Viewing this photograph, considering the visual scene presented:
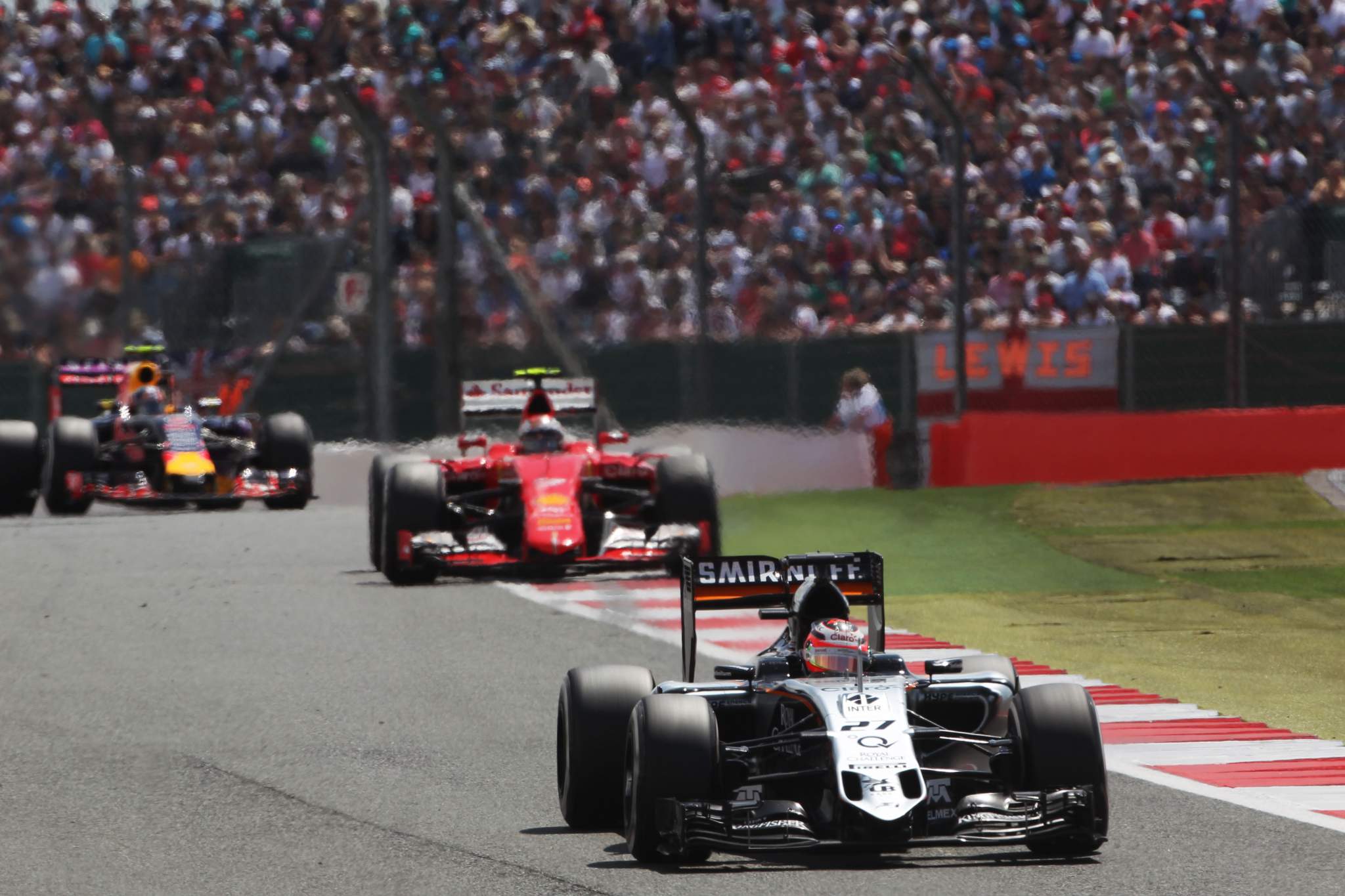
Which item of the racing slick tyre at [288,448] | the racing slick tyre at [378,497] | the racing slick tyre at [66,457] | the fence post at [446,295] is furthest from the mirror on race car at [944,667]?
the racing slick tyre at [288,448]

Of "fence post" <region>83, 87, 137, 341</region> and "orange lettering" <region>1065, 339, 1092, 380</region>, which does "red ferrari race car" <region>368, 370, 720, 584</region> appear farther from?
"fence post" <region>83, 87, 137, 341</region>

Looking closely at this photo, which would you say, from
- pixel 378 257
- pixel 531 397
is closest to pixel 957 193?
pixel 378 257

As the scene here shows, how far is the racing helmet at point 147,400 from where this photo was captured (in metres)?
20.7

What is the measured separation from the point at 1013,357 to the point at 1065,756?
49.1 feet

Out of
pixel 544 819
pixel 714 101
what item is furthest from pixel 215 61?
pixel 544 819

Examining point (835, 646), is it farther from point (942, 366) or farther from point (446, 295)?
point (942, 366)

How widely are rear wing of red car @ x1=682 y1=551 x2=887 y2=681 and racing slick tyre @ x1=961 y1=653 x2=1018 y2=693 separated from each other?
316 mm

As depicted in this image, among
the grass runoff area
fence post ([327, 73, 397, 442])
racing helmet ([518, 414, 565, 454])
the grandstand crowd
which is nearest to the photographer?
the grass runoff area

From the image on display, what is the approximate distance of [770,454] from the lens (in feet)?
67.2

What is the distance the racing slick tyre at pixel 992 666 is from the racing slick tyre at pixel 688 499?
7050 millimetres

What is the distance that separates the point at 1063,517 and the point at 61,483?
8722mm

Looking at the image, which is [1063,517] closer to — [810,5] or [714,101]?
[714,101]

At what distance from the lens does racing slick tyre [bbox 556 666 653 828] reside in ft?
21.0

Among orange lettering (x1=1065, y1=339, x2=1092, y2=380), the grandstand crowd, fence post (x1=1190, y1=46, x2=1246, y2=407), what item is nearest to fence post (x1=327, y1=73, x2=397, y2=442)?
the grandstand crowd
